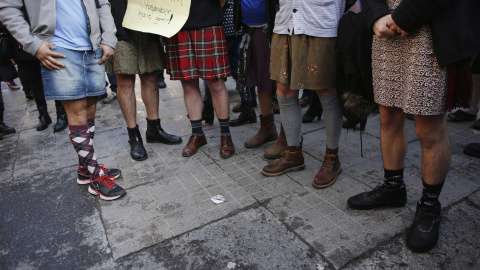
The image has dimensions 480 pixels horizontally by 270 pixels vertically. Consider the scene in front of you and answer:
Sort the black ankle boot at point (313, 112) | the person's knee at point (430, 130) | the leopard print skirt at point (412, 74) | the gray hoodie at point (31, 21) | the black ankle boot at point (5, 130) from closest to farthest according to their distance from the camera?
the leopard print skirt at point (412, 74) < the person's knee at point (430, 130) < the gray hoodie at point (31, 21) < the black ankle boot at point (313, 112) < the black ankle boot at point (5, 130)

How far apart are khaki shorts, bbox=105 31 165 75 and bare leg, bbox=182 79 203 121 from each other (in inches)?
12.3

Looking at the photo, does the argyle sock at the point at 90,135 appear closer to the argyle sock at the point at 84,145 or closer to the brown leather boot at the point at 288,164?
the argyle sock at the point at 84,145

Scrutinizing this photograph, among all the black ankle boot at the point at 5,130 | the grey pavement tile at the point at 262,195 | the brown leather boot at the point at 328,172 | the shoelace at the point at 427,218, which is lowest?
the black ankle boot at the point at 5,130

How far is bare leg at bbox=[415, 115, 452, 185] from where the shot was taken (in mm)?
1676

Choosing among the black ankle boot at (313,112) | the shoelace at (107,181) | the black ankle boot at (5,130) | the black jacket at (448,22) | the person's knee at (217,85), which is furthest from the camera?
the black ankle boot at (5,130)

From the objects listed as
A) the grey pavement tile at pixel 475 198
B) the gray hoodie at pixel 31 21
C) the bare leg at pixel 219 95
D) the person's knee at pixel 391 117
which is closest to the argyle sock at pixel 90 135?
the gray hoodie at pixel 31 21

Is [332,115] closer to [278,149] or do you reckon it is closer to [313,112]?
[278,149]

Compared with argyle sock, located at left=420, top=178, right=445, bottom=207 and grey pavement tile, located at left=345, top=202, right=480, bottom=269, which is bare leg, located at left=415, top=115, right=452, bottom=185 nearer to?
argyle sock, located at left=420, top=178, right=445, bottom=207

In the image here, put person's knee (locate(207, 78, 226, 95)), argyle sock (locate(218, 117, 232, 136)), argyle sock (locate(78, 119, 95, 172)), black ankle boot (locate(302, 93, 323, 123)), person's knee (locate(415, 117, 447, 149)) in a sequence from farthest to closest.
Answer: black ankle boot (locate(302, 93, 323, 123)), argyle sock (locate(218, 117, 232, 136)), person's knee (locate(207, 78, 226, 95)), argyle sock (locate(78, 119, 95, 172)), person's knee (locate(415, 117, 447, 149))

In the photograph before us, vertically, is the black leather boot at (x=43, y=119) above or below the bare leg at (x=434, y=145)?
below

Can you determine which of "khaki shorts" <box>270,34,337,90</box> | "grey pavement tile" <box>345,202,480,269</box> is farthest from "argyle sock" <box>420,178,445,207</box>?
"khaki shorts" <box>270,34,337,90</box>

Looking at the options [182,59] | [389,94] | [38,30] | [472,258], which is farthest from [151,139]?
[472,258]

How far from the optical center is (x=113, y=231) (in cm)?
206

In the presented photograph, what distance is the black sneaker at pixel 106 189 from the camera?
242 cm
